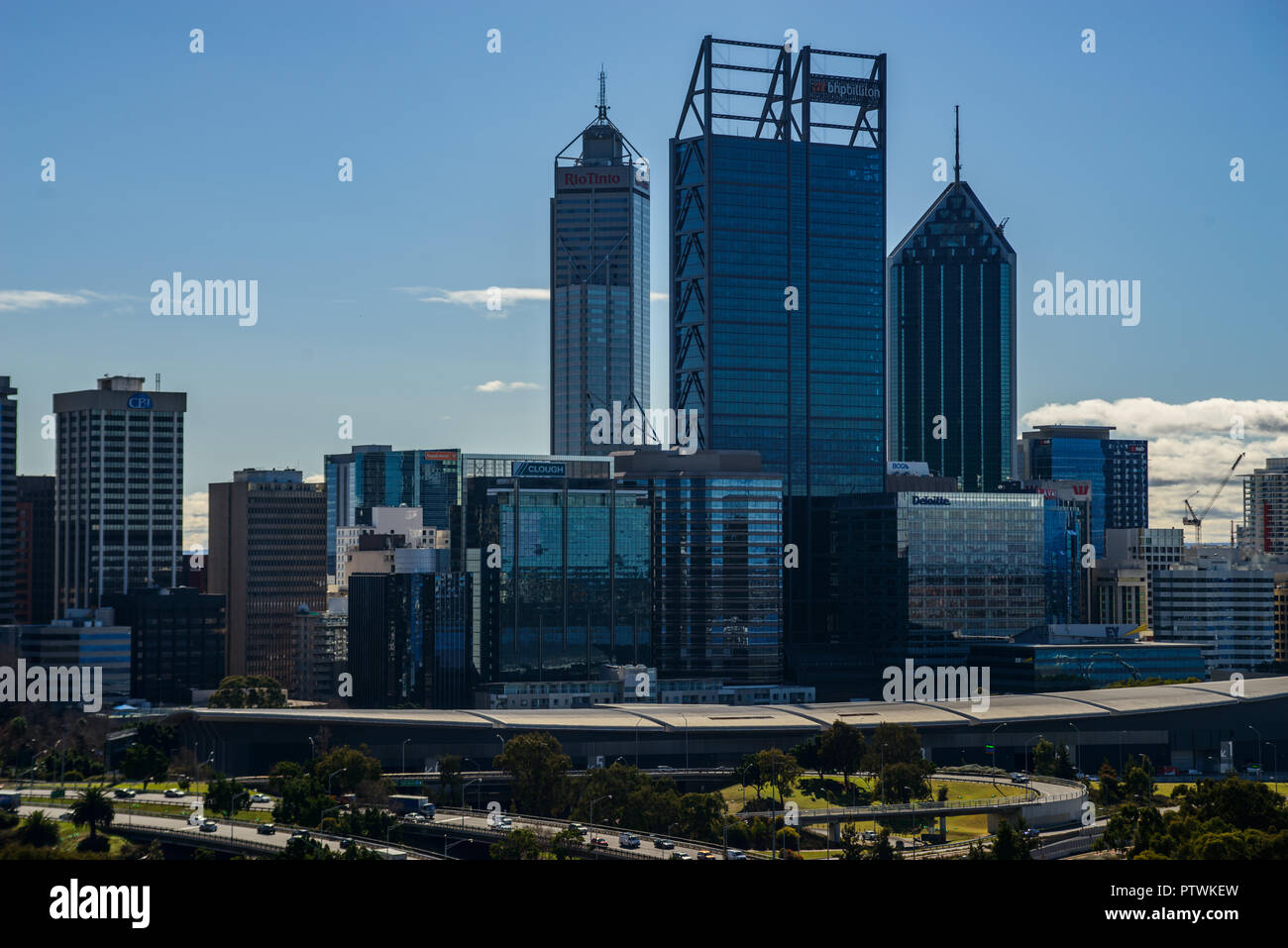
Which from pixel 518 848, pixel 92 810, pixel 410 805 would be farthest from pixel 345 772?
pixel 518 848

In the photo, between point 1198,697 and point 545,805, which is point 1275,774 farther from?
point 545,805

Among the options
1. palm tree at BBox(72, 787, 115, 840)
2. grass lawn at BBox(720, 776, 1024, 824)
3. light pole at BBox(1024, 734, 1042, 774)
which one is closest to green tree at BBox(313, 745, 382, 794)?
palm tree at BBox(72, 787, 115, 840)

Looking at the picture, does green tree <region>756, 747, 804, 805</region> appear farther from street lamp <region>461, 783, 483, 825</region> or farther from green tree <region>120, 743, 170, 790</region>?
green tree <region>120, 743, 170, 790</region>

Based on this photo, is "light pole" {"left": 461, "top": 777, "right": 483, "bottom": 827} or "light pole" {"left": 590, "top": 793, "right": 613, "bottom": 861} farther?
"light pole" {"left": 461, "top": 777, "right": 483, "bottom": 827}

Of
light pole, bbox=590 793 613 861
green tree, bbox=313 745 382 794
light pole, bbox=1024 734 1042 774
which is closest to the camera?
light pole, bbox=590 793 613 861

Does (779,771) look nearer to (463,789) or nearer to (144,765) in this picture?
(463,789)

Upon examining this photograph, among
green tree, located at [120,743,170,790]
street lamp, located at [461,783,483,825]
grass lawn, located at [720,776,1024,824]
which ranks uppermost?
green tree, located at [120,743,170,790]

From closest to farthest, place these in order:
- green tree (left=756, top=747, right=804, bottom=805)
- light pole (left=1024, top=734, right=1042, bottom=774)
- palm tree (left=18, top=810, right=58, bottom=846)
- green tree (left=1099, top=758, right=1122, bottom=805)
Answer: palm tree (left=18, top=810, right=58, bottom=846) → green tree (left=756, top=747, right=804, bottom=805) → green tree (left=1099, top=758, right=1122, bottom=805) → light pole (left=1024, top=734, right=1042, bottom=774)
